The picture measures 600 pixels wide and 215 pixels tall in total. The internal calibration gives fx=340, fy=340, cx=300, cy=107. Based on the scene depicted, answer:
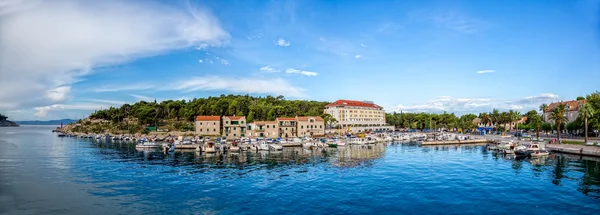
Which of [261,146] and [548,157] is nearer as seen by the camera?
[548,157]

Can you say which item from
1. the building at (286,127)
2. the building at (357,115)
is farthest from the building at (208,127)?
the building at (357,115)

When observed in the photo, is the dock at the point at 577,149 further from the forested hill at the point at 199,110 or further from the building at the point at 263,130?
the forested hill at the point at 199,110

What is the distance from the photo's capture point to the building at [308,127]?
3981 inches

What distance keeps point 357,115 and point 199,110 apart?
2833 inches

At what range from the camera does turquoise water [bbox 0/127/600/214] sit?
2508 centimetres

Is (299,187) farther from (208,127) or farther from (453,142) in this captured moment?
(208,127)

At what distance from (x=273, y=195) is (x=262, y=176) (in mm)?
9143

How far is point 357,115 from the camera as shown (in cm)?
16050

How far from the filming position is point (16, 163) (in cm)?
4744

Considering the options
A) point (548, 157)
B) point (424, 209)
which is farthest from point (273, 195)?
point (548, 157)

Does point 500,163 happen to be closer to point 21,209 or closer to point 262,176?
point 262,176

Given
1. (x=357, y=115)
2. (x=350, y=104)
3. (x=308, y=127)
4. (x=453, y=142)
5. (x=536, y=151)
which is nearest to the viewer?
(x=536, y=151)

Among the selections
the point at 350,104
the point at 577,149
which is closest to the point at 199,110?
the point at 350,104

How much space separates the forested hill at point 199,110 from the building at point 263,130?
2573cm
